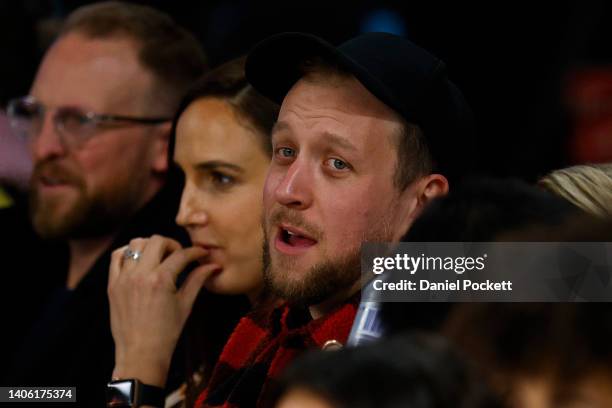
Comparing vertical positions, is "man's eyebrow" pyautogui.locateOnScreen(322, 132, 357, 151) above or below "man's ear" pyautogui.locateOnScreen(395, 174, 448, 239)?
above

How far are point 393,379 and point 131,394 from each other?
1.54 meters

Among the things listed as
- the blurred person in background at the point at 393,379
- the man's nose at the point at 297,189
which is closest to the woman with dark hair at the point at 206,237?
the man's nose at the point at 297,189

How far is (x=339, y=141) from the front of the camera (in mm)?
1947

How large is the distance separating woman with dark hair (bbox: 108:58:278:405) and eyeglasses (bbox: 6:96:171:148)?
0.72 meters

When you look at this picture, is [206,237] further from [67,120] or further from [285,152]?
[67,120]

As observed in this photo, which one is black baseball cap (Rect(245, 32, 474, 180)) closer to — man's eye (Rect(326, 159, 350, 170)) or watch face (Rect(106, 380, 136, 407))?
man's eye (Rect(326, 159, 350, 170))

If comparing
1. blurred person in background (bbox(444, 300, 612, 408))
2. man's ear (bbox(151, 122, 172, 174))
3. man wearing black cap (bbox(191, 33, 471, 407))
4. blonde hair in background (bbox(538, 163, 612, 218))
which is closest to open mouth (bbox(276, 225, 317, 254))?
man wearing black cap (bbox(191, 33, 471, 407))

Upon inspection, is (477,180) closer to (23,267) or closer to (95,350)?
(95,350)

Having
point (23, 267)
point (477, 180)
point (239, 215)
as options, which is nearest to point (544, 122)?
point (239, 215)

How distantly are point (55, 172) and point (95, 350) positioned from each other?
659 millimetres

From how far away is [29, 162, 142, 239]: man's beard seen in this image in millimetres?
3227

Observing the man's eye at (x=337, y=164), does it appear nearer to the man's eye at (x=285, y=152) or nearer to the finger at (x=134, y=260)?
A: the man's eye at (x=285, y=152)

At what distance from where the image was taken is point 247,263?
2.52m

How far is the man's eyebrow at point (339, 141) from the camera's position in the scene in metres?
1.95
